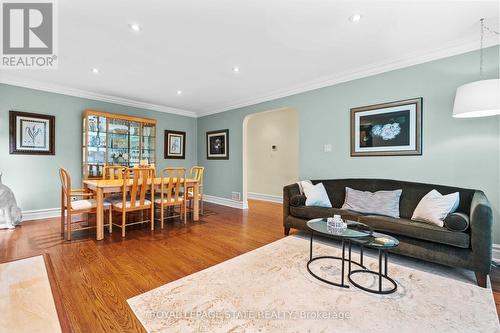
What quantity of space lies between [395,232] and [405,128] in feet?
4.96

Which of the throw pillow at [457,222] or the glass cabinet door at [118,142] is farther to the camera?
the glass cabinet door at [118,142]

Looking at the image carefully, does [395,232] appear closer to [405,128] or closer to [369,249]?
[369,249]

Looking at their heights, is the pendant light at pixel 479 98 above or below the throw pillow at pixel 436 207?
above

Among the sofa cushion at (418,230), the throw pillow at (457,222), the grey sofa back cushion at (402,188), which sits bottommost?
the sofa cushion at (418,230)

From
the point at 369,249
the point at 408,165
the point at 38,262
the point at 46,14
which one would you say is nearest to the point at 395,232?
the point at 369,249

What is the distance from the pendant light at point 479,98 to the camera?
2.21 meters

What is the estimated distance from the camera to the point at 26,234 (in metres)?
3.34

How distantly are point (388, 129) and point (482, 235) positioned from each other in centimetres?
171

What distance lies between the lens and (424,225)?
2.40 m

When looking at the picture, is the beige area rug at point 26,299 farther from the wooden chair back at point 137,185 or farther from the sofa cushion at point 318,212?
the sofa cushion at point 318,212

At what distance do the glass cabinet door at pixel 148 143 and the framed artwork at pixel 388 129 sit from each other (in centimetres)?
448

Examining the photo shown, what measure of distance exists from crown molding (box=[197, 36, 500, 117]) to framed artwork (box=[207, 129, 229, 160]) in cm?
140

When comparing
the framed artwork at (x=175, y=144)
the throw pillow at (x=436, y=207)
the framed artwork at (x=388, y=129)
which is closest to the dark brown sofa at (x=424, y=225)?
the throw pillow at (x=436, y=207)

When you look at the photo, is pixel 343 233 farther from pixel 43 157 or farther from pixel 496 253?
pixel 43 157
